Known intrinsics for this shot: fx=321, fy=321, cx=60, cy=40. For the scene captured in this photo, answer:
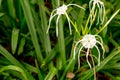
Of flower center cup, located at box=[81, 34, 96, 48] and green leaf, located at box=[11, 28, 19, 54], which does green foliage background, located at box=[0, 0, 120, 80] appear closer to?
green leaf, located at box=[11, 28, 19, 54]

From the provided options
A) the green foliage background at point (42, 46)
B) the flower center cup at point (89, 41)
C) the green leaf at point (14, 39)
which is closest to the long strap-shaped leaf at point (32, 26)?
the green foliage background at point (42, 46)

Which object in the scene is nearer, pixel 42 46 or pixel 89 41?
pixel 89 41

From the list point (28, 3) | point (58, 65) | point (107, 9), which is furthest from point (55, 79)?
point (107, 9)

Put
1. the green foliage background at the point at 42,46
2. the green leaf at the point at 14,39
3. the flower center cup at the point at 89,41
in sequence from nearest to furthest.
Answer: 1. the flower center cup at the point at 89,41
2. the green foliage background at the point at 42,46
3. the green leaf at the point at 14,39

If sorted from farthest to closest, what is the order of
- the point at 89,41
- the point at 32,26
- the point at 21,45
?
1. the point at 21,45
2. the point at 32,26
3. the point at 89,41

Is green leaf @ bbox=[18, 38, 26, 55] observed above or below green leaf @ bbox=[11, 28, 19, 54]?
Answer: below

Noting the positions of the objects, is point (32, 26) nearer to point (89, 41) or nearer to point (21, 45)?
point (21, 45)

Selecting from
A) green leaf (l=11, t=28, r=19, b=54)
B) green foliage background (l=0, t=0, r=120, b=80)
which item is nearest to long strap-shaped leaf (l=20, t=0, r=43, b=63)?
green foliage background (l=0, t=0, r=120, b=80)

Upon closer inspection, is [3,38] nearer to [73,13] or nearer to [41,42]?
[41,42]

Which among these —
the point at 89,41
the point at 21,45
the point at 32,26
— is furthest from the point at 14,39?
the point at 89,41

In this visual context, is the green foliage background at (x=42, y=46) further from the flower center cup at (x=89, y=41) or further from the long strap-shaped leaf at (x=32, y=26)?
the flower center cup at (x=89, y=41)

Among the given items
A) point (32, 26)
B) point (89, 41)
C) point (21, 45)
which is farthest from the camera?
point (21, 45)
